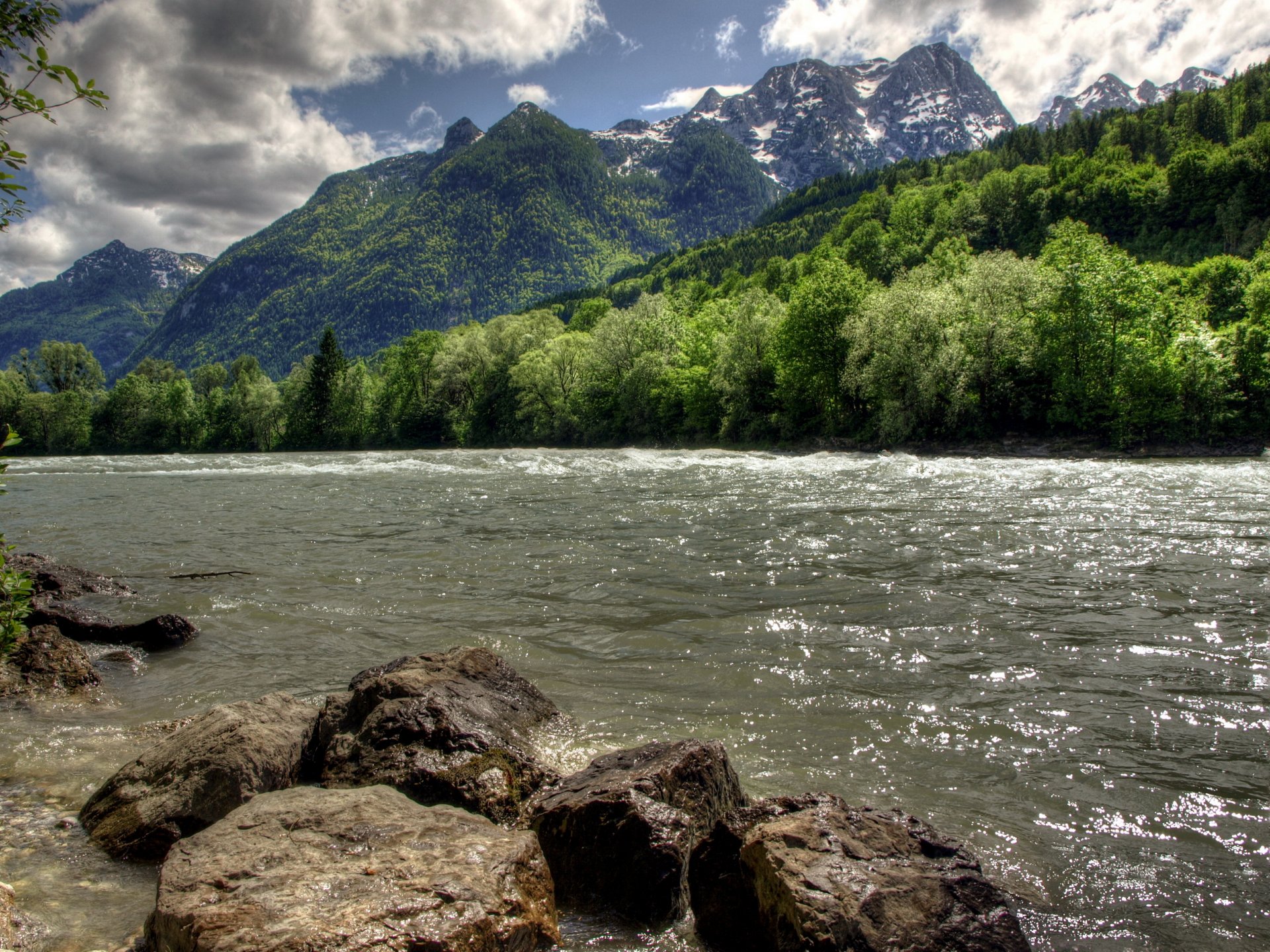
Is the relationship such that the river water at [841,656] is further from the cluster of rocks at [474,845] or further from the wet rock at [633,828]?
the cluster of rocks at [474,845]

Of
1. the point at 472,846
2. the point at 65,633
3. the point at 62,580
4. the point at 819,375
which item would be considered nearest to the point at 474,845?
the point at 472,846

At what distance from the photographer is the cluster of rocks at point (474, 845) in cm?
353

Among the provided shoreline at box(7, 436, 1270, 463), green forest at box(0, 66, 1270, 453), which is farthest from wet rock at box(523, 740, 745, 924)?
green forest at box(0, 66, 1270, 453)

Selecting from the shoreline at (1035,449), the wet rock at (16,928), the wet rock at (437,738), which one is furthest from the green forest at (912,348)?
the wet rock at (16,928)

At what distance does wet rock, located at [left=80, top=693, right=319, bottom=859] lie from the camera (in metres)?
5.20

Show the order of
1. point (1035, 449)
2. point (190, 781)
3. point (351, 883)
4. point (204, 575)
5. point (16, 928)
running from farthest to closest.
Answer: point (1035, 449) < point (204, 575) < point (190, 781) < point (16, 928) < point (351, 883)

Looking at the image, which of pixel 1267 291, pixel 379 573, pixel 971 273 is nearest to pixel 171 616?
pixel 379 573

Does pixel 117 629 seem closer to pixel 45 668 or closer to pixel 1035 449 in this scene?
pixel 45 668

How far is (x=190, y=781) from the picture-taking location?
550cm

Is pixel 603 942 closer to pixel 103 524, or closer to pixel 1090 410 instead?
pixel 103 524

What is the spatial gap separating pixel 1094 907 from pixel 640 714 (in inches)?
172

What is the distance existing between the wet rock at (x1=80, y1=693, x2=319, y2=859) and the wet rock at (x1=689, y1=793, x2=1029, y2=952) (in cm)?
373

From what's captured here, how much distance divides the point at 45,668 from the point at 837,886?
10185mm

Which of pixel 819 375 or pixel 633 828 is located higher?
pixel 819 375
